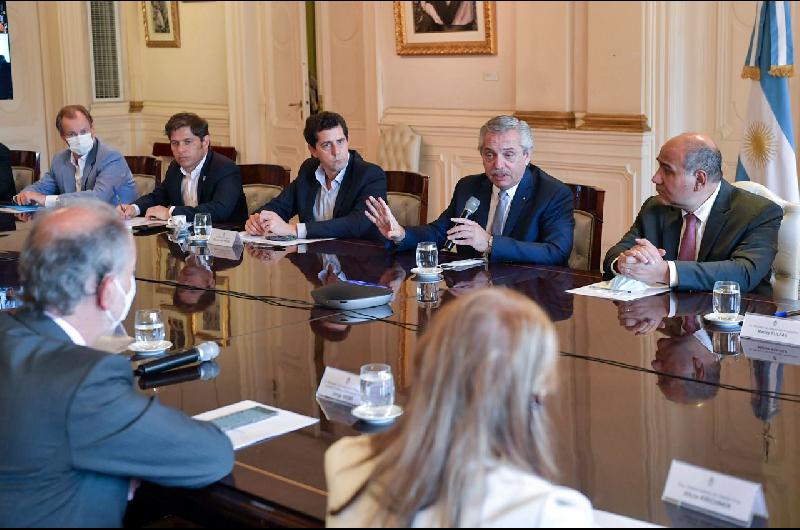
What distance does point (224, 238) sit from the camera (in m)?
4.63

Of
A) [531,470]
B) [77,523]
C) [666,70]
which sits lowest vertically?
[77,523]

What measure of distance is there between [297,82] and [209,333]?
622cm

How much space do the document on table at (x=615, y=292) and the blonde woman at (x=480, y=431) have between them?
1943mm

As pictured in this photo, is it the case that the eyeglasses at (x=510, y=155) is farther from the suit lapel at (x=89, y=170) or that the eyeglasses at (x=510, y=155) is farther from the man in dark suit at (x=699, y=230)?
the suit lapel at (x=89, y=170)

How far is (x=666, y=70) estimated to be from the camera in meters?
6.55

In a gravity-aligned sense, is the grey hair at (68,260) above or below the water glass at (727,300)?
above

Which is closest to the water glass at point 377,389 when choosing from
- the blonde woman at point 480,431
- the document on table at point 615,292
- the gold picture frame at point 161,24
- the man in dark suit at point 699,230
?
the blonde woman at point 480,431

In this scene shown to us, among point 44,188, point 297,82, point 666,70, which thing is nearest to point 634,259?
point 666,70

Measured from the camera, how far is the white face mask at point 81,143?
6.38 m

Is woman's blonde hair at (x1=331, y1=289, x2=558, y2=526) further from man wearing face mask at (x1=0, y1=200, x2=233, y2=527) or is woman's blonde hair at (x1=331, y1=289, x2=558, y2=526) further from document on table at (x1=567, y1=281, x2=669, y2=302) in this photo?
document on table at (x1=567, y1=281, x2=669, y2=302)

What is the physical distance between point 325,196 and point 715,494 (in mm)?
3688

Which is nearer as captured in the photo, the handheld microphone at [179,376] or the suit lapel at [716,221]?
the handheld microphone at [179,376]

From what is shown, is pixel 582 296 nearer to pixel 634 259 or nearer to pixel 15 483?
pixel 634 259

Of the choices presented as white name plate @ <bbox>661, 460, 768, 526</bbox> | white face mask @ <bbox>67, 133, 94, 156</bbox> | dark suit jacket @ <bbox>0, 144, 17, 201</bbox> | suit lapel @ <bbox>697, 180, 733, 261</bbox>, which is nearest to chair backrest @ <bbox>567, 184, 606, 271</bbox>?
suit lapel @ <bbox>697, 180, 733, 261</bbox>
